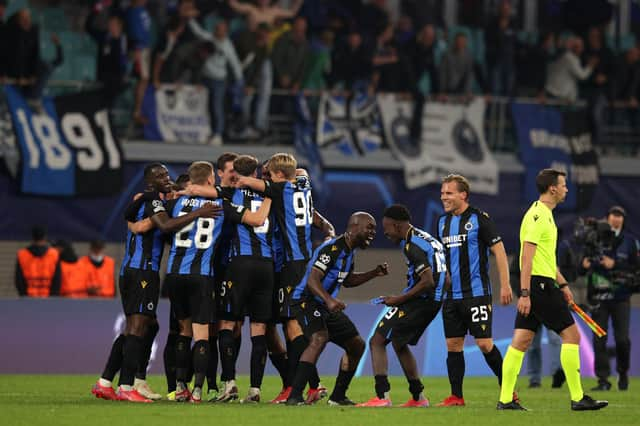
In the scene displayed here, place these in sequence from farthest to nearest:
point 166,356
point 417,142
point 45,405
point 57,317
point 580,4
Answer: point 580,4 → point 417,142 → point 57,317 → point 166,356 → point 45,405

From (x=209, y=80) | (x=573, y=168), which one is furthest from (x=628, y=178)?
(x=209, y=80)

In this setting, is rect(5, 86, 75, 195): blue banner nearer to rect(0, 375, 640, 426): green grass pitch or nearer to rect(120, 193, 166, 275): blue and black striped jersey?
rect(0, 375, 640, 426): green grass pitch

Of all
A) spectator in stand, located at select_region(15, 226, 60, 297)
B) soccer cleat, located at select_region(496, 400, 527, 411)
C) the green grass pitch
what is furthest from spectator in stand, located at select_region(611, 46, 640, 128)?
soccer cleat, located at select_region(496, 400, 527, 411)

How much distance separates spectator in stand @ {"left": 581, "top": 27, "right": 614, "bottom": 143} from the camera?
84.3ft

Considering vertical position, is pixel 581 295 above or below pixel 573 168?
below

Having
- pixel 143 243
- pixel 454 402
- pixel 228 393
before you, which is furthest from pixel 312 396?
pixel 143 243

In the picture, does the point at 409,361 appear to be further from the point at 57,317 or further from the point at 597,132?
the point at 597,132

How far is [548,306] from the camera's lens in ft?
38.5

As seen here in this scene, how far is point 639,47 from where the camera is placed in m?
28.3

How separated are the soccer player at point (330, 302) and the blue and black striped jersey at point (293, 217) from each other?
1.29 feet

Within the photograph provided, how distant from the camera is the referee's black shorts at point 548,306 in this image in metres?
11.7

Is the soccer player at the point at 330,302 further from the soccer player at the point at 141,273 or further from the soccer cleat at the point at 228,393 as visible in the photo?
the soccer player at the point at 141,273

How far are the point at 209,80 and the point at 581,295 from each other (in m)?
7.36

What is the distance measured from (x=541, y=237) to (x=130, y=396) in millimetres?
4015
